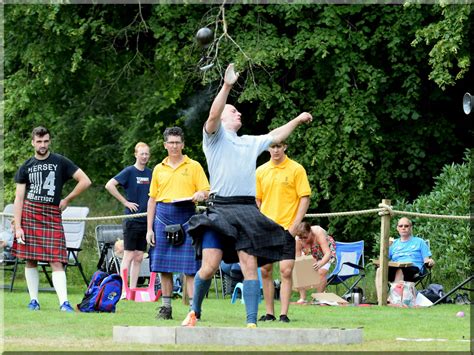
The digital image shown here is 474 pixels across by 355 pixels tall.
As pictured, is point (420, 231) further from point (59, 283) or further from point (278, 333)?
point (278, 333)

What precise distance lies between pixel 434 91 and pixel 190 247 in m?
9.33

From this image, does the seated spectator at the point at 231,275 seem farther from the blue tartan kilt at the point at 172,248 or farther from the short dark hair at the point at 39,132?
the short dark hair at the point at 39,132

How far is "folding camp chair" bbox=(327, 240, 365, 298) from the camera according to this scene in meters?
15.1

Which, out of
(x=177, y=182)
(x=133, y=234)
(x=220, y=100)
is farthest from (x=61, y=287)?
(x=220, y=100)

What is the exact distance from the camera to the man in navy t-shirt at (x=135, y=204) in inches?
558

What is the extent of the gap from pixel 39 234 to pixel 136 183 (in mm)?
2802

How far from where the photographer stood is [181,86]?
20438 millimetres

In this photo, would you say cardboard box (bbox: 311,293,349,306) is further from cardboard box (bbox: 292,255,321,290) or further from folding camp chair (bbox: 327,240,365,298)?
folding camp chair (bbox: 327,240,365,298)

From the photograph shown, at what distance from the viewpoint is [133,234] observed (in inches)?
559

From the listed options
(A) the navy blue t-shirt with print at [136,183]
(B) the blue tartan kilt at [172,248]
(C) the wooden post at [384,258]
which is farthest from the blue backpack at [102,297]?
(C) the wooden post at [384,258]

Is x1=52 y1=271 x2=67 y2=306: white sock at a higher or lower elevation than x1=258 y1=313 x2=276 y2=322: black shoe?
higher

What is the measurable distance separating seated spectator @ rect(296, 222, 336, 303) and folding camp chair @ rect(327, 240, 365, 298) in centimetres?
35

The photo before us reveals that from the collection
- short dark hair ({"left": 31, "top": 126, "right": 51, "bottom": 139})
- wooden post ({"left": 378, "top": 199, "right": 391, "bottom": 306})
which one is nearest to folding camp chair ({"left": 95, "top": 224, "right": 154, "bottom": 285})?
wooden post ({"left": 378, "top": 199, "right": 391, "bottom": 306})

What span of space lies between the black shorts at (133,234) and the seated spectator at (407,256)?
2.79 m
